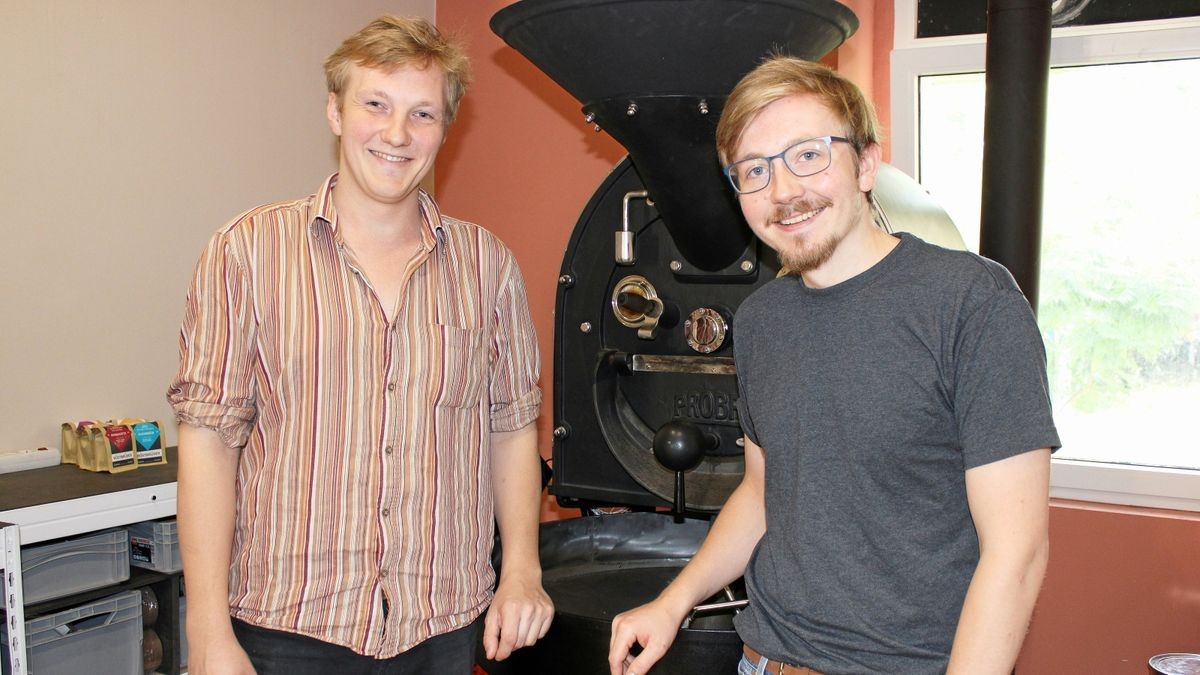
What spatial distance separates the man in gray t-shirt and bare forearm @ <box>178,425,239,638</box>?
1.56 ft

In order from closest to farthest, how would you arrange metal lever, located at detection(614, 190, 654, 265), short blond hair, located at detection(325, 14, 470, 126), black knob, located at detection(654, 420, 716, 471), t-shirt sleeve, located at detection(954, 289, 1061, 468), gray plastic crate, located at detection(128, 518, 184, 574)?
t-shirt sleeve, located at detection(954, 289, 1061, 468), short blond hair, located at detection(325, 14, 470, 126), black knob, located at detection(654, 420, 716, 471), metal lever, located at detection(614, 190, 654, 265), gray plastic crate, located at detection(128, 518, 184, 574)

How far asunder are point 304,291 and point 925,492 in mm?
748

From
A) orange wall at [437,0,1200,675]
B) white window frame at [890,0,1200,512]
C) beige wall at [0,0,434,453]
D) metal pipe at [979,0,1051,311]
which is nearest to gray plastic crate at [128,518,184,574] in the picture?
beige wall at [0,0,434,453]

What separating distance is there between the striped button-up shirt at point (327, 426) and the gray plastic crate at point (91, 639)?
91cm

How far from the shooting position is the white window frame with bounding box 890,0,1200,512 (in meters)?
2.45

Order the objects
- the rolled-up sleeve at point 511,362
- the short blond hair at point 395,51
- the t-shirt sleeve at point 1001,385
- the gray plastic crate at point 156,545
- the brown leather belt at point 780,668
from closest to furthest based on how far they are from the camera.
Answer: the t-shirt sleeve at point 1001,385
the brown leather belt at point 780,668
the short blond hair at point 395,51
the rolled-up sleeve at point 511,362
the gray plastic crate at point 156,545

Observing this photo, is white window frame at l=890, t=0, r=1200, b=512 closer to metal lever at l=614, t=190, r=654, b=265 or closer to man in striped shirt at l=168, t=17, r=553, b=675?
metal lever at l=614, t=190, r=654, b=265

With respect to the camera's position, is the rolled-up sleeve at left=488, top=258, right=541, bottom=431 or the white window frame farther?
the white window frame

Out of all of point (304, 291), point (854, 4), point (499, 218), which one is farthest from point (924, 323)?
point (499, 218)

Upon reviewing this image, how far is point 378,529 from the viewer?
1.25 metres

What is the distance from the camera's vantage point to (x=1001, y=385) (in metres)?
1.04

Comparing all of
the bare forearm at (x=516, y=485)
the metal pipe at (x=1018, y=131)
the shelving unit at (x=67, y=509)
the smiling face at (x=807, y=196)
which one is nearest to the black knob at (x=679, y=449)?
the bare forearm at (x=516, y=485)

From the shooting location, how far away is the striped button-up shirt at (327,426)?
1.23m

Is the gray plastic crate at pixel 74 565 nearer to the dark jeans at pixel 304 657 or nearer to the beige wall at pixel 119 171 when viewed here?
the beige wall at pixel 119 171
